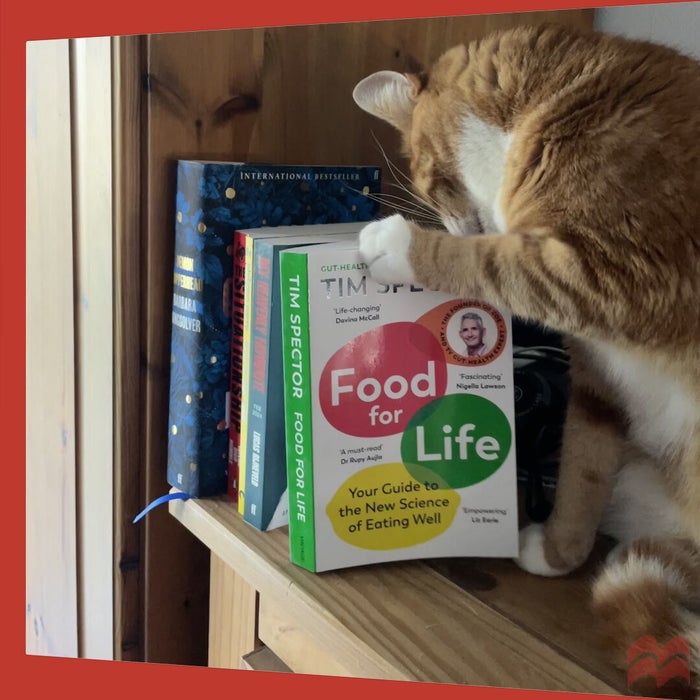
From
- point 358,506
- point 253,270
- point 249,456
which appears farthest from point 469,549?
point 253,270

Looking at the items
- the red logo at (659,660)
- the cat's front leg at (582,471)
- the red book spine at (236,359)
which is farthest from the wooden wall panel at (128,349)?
the red logo at (659,660)

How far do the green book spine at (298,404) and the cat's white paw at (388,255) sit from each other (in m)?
0.06

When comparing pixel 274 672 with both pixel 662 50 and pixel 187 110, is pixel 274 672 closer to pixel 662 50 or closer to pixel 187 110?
pixel 187 110

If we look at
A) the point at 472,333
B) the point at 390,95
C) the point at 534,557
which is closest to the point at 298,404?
the point at 472,333

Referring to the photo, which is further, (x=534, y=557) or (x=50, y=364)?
(x=50, y=364)

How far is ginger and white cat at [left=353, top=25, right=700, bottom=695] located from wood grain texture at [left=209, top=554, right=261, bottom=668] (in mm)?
304

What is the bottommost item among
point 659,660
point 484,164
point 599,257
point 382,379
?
point 659,660

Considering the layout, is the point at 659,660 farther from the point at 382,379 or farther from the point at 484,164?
the point at 484,164

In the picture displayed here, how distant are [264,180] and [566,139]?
12.4 inches

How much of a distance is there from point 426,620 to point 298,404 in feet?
0.72

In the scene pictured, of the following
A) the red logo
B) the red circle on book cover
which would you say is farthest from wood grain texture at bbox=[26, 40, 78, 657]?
the red logo

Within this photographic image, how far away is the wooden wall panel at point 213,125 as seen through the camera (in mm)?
802

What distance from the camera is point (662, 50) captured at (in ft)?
2.23

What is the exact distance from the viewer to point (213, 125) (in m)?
0.83
